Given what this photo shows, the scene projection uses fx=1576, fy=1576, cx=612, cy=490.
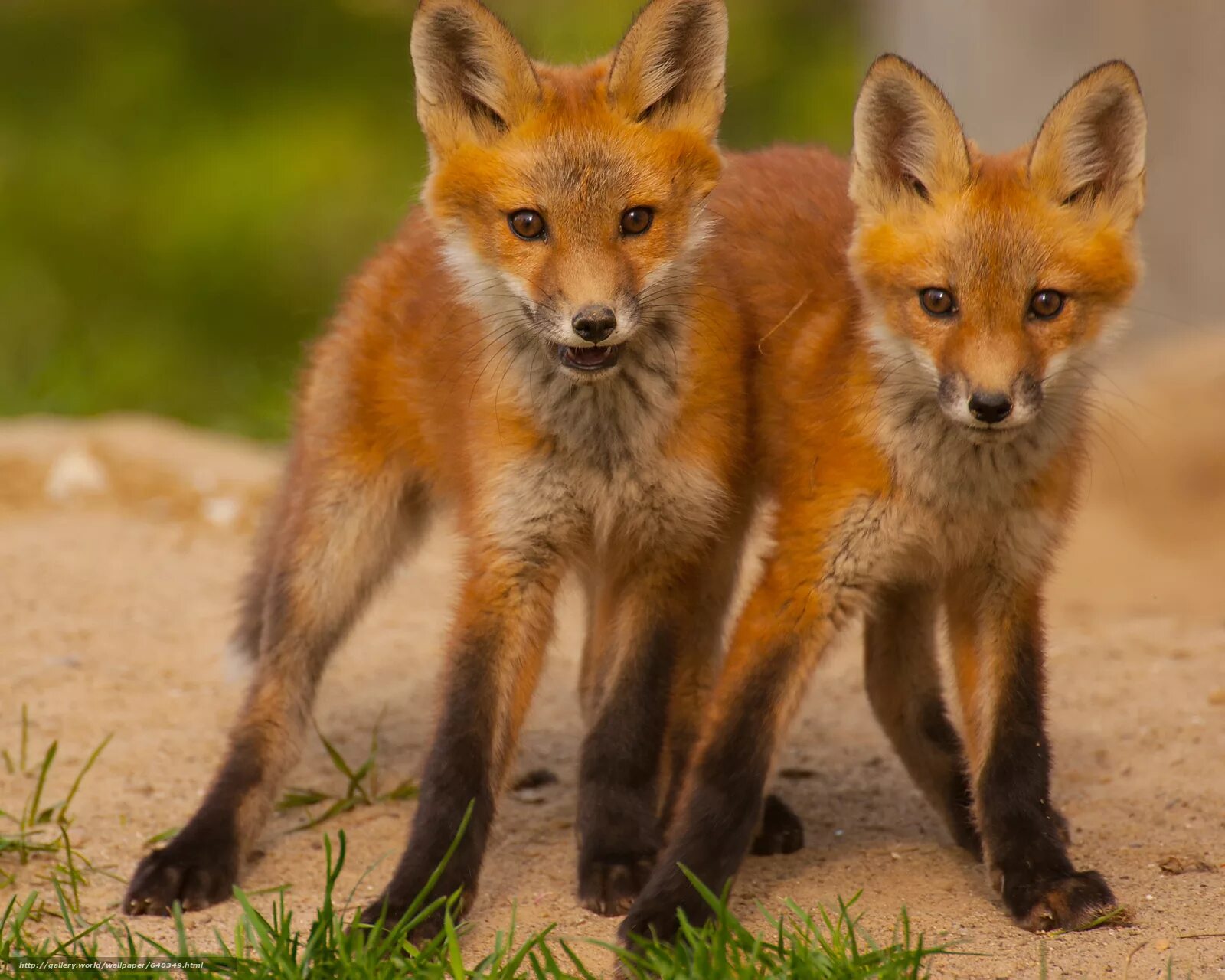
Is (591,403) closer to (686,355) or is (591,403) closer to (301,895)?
(686,355)

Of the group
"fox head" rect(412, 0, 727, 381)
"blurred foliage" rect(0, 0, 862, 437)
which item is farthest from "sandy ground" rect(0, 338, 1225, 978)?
"blurred foliage" rect(0, 0, 862, 437)

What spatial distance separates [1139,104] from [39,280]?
30.7ft

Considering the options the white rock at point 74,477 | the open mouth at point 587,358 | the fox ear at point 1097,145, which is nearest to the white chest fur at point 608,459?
the open mouth at point 587,358

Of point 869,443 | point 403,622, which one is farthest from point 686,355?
point 403,622

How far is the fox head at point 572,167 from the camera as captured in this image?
340 centimetres

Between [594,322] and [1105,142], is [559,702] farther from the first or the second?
[1105,142]

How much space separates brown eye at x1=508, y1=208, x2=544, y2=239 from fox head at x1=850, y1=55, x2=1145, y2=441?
27.8 inches

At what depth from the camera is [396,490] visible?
13.9 feet

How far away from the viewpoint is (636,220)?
3492 mm

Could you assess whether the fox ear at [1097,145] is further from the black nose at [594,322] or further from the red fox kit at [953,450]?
the black nose at [594,322]

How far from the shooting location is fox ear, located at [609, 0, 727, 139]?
356 centimetres

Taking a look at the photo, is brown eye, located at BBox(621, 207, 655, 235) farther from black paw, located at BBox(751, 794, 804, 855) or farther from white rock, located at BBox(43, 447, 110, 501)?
white rock, located at BBox(43, 447, 110, 501)

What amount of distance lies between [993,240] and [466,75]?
1255mm

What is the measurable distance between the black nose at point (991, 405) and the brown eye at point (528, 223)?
1.01m
